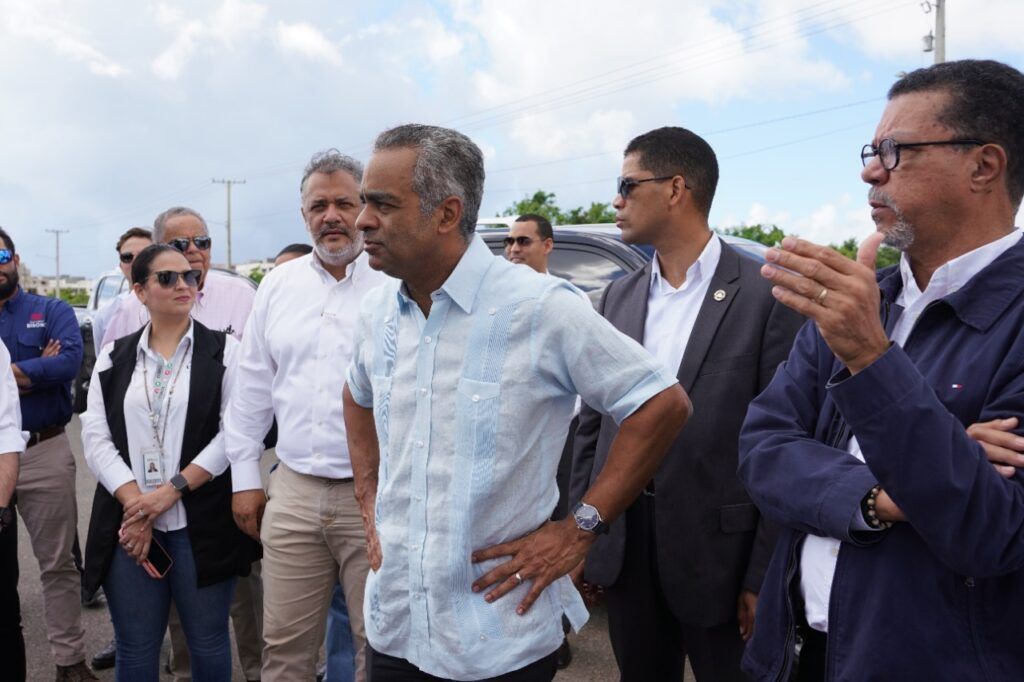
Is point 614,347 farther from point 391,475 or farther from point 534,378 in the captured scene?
point 391,475

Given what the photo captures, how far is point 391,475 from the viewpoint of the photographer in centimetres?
231

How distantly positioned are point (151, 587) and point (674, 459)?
2.27m

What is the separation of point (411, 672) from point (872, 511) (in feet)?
4.06

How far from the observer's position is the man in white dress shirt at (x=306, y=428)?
340 centimetres

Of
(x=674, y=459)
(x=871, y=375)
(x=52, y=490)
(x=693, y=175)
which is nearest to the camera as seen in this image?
(x=871, y=375)

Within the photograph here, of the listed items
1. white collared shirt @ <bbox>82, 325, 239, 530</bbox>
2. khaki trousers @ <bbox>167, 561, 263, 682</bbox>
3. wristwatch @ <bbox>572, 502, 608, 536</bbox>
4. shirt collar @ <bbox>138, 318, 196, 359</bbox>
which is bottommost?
khaki trousers @ <bbox>167, 561, 263, 682</bbox>

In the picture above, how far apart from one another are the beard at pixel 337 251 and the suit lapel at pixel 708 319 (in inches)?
58.2

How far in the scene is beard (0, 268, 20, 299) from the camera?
4.75 meters

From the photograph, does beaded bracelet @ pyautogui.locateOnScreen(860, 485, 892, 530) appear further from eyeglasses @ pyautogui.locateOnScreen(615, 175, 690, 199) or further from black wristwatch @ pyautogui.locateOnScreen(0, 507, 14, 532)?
black wristwatch @ pyautogui.locateOnScreen(0, 507, 14, 532)

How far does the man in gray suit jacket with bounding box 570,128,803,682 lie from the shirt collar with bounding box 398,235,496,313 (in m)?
0.95

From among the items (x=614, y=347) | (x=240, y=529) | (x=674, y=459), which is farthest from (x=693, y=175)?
(x=240, y=529)

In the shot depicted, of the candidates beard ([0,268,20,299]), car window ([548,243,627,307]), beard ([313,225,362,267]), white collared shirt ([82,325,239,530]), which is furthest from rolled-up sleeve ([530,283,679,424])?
beard ([0,268,20,299])

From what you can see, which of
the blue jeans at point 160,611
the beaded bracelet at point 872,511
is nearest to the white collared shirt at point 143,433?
the blue jeans at point 160,611

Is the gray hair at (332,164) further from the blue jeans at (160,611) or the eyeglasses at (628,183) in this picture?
the blue jeans at (160,611)
